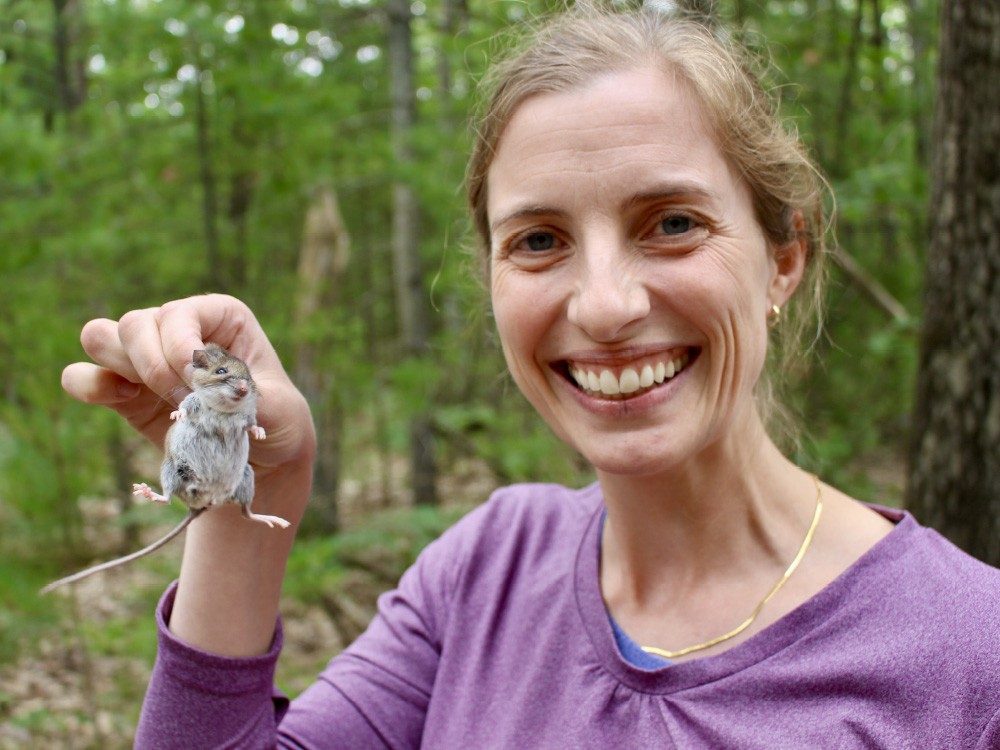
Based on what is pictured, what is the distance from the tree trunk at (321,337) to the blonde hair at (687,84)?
3.80 metres

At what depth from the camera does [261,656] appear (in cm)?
178

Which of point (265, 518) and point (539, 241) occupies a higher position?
point (539, 241)

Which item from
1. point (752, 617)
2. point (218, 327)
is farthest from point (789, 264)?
point (218, 327)

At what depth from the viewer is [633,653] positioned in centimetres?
180

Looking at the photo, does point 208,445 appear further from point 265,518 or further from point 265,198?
point 265,198

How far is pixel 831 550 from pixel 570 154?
991mm

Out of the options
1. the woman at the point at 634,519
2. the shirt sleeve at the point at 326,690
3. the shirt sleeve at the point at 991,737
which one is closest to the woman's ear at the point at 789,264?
the woman at the point at 634,519

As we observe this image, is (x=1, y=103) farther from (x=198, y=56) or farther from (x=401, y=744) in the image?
(x=401, y=744)

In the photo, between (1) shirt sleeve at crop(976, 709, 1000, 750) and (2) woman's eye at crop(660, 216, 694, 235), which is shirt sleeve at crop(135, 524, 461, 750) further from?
(1) shirt sleeve at crop(976, 709, 1000, 750)

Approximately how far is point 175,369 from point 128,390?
0.96 feet

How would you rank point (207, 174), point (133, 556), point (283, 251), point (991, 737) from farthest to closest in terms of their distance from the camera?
1. point (283, 251)
2. point (207, 174)
3. point (991, 737)
4. point (133, 556)

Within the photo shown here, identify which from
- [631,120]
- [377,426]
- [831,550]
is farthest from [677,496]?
[377,426]

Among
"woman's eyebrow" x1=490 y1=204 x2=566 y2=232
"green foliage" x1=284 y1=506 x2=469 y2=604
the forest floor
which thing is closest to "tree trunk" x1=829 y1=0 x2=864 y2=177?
the forest floor

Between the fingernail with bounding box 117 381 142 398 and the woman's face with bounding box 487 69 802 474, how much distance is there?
0.78 metres
